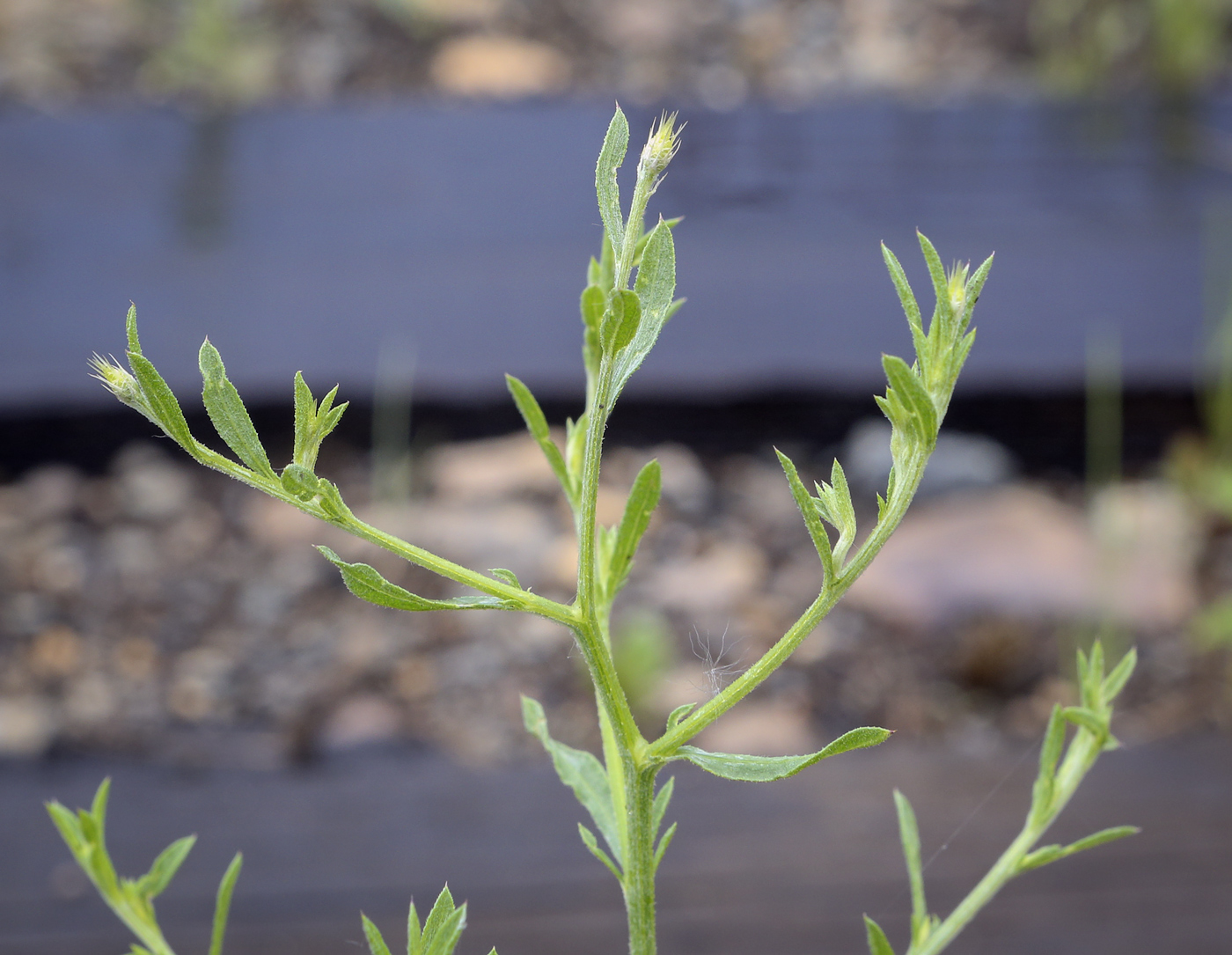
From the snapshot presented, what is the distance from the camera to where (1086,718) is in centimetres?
30

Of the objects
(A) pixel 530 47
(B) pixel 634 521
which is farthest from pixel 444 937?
(A) pixel 530 47

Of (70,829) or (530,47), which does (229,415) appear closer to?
(70,829)

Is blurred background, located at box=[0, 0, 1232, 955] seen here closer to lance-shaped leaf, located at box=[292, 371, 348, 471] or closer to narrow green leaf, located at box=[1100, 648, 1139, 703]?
narrow green leaf, located at box=[1100, 648, 1139, 703]

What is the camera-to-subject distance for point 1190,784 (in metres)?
1.02

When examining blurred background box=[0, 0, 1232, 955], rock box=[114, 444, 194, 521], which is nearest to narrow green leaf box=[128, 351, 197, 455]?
blurred background box=[0, 0, 1232, 955]

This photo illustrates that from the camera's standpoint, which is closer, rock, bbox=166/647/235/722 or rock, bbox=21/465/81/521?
rock, bbox=166/647/235/722

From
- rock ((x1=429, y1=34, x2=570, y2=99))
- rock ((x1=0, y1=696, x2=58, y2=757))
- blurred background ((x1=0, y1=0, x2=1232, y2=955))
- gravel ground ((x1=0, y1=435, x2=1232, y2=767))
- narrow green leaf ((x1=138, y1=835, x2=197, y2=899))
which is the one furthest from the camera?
rock ((x1=429, y1=34, x2=570, y2=99))

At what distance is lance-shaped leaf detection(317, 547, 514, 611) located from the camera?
24 cm

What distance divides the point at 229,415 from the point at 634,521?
10 centimetres

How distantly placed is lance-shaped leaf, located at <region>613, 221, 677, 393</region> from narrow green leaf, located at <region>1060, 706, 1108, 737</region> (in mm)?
143

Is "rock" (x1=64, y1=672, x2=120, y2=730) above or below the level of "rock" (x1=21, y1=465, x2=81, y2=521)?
below

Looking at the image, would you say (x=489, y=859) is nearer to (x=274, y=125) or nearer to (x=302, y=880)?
(x=302, y=880)

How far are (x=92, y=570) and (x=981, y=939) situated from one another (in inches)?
47.1

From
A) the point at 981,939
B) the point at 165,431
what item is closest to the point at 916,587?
the point at 981,939
